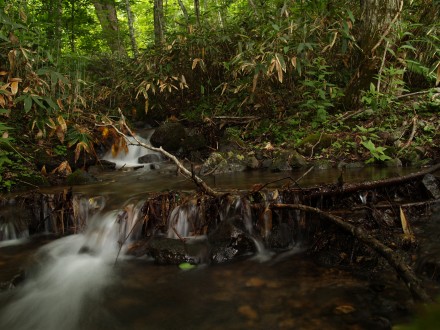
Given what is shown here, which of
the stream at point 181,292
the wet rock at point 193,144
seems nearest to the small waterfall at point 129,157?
the wet rock at point 193,144

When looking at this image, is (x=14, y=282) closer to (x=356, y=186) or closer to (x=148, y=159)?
(x=356, y=186)

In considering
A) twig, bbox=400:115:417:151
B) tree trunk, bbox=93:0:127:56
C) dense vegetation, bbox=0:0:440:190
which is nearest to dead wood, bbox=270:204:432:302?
dense vegetation, bbox=0:0:440:190

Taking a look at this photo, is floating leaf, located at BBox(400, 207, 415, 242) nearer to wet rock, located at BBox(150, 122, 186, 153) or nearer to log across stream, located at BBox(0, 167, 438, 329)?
log across stream, located at BBox(0, 167, 438, 329)

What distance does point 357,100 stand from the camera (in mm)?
6445

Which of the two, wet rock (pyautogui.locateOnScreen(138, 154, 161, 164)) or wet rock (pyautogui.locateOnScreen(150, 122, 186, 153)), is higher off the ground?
wet rock (pyautogui.locateOnScreen(150, 122, 186, 153))

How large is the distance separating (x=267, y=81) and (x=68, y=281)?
5.14 meters

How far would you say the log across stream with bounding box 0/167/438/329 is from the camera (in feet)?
7.64

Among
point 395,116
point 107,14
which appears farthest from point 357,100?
point 107,14

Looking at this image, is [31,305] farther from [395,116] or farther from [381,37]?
[381,37]

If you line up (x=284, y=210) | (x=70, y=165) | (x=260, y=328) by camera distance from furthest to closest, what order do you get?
1. (x=70, y=165)
2. (x=284, y=210)
3. (x=260, y=328)

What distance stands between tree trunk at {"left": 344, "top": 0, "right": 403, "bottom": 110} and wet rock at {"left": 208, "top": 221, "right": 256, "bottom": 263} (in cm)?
430

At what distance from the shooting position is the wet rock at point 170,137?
7.01 m

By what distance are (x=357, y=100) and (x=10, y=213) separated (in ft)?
18.7

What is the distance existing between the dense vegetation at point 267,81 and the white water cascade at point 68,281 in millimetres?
1743
